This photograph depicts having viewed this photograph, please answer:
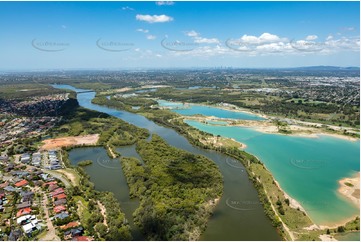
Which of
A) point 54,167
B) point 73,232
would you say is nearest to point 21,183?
point 54,167

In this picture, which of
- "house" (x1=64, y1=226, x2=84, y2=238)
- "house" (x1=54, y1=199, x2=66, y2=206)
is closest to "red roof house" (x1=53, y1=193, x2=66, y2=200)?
"house" (x1=54, y1=199, x2=66, y2=206)

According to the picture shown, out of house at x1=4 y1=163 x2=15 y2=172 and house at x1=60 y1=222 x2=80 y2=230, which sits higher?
house at x1=4 y1=163 x2=15 y2=172

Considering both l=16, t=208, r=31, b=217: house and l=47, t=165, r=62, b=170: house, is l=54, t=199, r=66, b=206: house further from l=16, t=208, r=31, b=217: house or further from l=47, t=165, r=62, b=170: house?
l=47, t=165, r=62, b=170: house

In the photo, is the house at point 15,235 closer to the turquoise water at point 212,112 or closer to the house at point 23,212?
the house at point 23,212

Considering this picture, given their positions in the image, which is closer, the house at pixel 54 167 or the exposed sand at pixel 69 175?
the exposed sand at pixel 69 175

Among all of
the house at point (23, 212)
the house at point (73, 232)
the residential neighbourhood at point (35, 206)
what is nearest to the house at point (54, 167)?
the residential neighbourhood at point (35, 206)

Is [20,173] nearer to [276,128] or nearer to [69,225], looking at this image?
[69,225]
